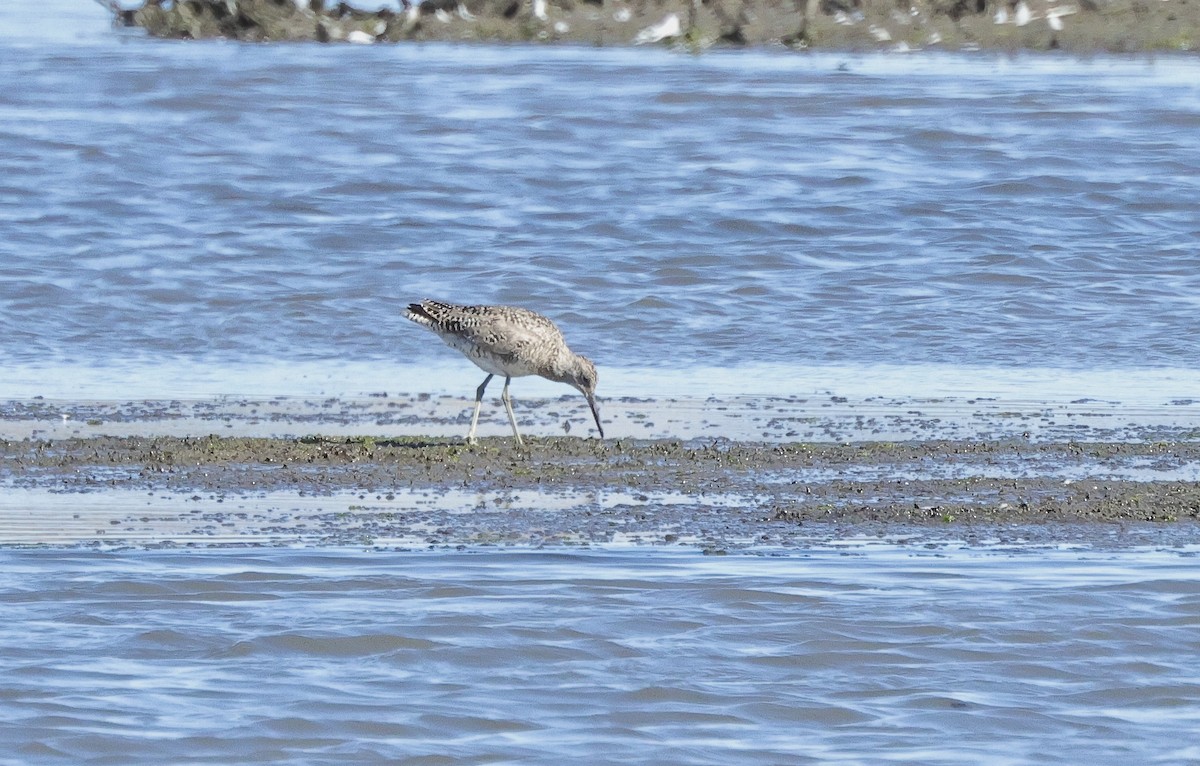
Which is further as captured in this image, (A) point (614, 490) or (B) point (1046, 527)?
(A) point (614, 490)

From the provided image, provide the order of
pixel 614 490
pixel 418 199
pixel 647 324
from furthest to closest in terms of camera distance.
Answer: pixel 418 199
pixel 647 324
pixel 614 490

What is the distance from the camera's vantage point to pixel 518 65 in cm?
2628

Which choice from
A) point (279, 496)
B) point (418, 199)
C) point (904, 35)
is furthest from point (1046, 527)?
point (904, 35)

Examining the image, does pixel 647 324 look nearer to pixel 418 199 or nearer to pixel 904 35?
pixel 418 199

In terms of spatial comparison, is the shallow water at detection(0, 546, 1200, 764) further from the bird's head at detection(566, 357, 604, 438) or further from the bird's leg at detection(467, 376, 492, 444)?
the bird's head at detection(566, 357, 604, 438)

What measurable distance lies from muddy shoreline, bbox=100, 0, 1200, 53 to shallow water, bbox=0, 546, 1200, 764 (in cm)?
2119

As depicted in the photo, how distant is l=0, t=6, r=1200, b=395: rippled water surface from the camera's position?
43.3 ft

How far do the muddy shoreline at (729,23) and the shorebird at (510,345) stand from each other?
18.0 meters

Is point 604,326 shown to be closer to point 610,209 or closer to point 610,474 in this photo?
point 610,209

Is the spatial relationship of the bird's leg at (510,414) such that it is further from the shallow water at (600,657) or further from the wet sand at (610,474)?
the shallow water at (600,657)

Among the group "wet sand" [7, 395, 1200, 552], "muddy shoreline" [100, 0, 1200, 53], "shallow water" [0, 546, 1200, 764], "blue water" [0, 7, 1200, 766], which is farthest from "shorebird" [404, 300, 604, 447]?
"muddy shoreline" [100, 0, 1200, 53]

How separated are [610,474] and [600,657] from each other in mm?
2541

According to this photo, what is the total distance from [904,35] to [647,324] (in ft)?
52.3

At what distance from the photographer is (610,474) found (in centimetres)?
920
